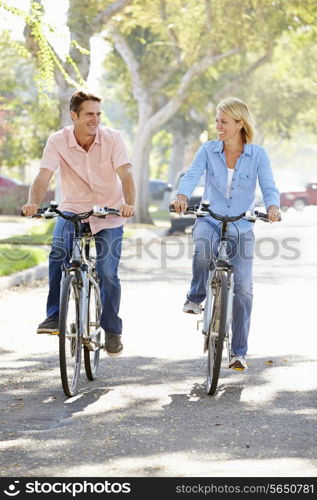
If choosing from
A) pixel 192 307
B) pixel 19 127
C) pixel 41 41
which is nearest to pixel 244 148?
pixel 192 307

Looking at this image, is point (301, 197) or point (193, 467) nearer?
point (193, 467)

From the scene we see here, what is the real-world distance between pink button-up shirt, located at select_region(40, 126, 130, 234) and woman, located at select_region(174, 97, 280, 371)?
507 millimetres

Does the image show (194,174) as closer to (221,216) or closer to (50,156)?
(221,216)

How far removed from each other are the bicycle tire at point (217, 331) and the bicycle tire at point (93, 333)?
81 centimetres

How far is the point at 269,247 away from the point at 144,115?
14.0 m

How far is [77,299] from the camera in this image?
24.9 feet

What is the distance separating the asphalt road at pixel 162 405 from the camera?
564 centimetres

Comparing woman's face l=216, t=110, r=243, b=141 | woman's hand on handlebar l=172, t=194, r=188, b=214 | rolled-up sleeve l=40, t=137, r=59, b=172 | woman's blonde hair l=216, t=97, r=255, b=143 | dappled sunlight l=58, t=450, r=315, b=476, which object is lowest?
dappled sunlight l=58, t=450, r=315, b=476

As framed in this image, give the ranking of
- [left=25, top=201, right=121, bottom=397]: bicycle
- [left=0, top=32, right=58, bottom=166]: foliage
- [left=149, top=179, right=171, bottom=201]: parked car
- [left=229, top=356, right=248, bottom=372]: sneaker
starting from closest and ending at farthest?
[left=25, top=201, right=121, bottom=397]: bicycle → [left=229, top=356, right=248, bottom=372]: sneaker → [left=0, top=32, right=58, bottom=166]: foliage → [left=149, top=179, right=171, bottom=201]: parked car

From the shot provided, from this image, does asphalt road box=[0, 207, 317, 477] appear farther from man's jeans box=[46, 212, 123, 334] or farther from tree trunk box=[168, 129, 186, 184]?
tree trunk box=[168, 129, 186, 184]

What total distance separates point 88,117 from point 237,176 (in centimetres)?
106

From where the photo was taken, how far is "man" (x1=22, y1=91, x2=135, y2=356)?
7.68m

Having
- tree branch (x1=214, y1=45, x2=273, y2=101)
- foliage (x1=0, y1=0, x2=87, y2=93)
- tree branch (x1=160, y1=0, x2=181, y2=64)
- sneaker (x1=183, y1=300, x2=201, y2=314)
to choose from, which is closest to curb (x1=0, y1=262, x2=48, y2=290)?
foliage (x1=0, y1=0, x2=87, y2=93)
